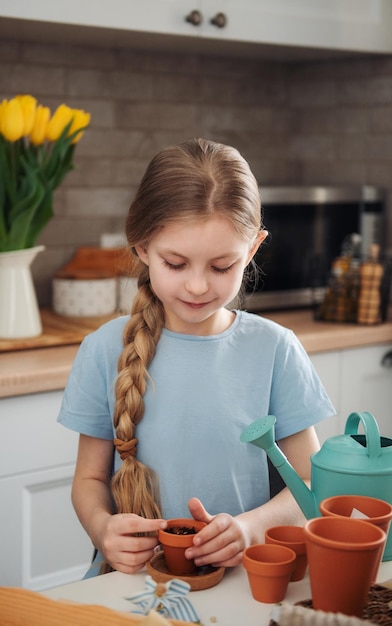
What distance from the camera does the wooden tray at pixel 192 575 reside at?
101 centimetres

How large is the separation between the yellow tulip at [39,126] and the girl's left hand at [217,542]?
1.30m

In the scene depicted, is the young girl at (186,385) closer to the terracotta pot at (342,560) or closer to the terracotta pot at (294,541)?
the terracotta pot at (294,541)

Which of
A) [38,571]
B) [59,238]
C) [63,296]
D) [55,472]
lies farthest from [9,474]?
[59,238]

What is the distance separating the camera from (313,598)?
3.02 feet

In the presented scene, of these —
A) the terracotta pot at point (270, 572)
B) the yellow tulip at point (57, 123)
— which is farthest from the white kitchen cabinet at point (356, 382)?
the terracotta pot at point (270, 572)

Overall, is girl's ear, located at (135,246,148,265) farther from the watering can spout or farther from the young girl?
the watering can spout

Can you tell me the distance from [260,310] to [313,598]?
5.81ft

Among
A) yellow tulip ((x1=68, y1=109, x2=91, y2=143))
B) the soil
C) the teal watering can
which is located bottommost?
the soil

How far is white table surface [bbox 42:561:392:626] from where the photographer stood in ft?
3.10

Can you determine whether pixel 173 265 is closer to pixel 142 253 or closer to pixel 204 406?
pixel 142 253

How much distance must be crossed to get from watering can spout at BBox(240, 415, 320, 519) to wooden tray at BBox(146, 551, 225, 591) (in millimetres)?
130

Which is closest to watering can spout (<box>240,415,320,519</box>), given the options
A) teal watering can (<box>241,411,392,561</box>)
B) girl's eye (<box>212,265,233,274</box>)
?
teal watering can (<box>241,411,392,561</box>)

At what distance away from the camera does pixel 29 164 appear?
2.13 m

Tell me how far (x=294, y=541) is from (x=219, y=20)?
1.71 meters
